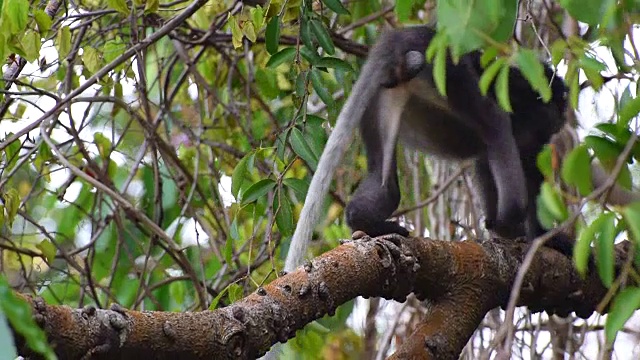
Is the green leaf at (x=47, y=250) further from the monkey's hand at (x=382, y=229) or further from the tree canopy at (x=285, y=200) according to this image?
the monkey's hand at (x=382, y=229)

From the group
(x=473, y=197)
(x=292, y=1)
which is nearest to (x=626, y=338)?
(x=473, y=197)

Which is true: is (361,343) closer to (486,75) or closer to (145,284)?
(145,284)

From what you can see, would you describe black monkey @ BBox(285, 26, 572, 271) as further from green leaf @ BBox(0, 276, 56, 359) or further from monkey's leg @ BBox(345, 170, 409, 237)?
green leaf @ BBox(0, 276, 56, 359)

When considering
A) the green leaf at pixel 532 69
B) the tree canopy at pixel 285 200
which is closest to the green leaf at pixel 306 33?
A: the tree canopy at pixel 285 200

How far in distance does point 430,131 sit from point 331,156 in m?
0.81

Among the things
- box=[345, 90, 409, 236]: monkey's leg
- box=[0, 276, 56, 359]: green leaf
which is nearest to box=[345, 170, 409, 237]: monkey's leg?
box=[345, 90, 409, 236]: monkey's leg

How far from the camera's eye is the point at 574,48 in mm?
1855

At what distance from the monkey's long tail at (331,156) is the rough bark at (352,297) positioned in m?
0.36

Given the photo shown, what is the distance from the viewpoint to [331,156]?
10.1 ft

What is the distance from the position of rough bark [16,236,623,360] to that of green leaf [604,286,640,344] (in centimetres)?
82

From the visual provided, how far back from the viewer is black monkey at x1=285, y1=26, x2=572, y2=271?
10.6ft

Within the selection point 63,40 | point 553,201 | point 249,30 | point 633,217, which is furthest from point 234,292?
point 633,217

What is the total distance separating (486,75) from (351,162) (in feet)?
8.22

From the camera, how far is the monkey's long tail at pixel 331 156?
114 inches
